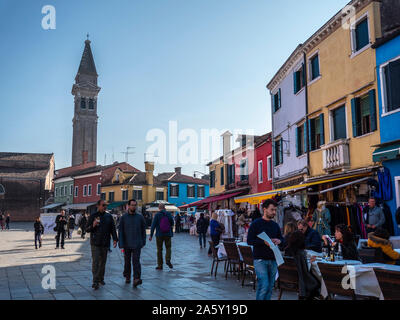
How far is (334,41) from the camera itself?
1473cm

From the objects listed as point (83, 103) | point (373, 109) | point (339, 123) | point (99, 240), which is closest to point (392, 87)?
point (373, 109)

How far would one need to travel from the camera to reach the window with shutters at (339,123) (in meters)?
14.1

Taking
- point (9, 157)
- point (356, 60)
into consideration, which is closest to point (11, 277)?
A: point (356, 60)

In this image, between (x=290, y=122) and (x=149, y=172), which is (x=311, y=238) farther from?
(x=149, y=172)

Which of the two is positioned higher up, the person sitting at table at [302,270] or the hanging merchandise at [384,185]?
the hanging merchandise at [384,185]

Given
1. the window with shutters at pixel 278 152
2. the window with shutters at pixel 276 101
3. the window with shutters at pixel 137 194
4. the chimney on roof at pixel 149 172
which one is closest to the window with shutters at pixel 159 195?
the chimney on roof at pixel 149 172

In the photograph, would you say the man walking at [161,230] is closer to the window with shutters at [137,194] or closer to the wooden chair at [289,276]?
the wooden chair at [289,276]

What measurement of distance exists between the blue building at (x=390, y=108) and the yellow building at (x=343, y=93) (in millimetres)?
357

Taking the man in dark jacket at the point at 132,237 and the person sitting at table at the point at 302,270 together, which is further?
the man in dark jacket at the point at 132,237

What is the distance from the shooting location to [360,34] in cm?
1337

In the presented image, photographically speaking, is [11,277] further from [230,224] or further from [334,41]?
[334,41]

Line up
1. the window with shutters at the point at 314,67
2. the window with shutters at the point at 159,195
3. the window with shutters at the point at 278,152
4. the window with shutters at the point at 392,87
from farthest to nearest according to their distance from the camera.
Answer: the window with shutters at the point at 159,195 < the window with shutters at the point at 278,152 < the window with shutters at the point at 314,67 < the window with shutters at the point at 392,87

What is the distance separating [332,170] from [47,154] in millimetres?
55864

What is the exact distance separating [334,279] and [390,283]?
104 cm
